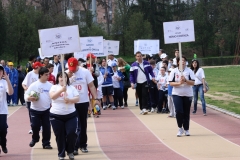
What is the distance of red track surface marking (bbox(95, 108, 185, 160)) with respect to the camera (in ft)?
38.4

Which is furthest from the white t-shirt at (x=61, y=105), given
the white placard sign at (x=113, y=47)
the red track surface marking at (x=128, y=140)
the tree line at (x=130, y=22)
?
the tree line at (x=130, y=22)

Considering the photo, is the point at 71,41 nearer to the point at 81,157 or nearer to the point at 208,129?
the point at 81,157

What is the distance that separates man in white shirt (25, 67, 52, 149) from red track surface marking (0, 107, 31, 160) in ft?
1.48

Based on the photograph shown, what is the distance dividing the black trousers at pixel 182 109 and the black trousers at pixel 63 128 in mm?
3855

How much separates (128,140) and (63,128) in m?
3.33

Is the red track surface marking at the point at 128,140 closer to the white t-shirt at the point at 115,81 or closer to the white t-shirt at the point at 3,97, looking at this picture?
the white t-shirt at the point at 3,97

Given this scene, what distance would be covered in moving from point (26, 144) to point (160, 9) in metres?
75.5

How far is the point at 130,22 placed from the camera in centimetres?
7038

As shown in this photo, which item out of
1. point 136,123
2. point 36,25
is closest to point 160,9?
point 36,25

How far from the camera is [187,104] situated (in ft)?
46.8

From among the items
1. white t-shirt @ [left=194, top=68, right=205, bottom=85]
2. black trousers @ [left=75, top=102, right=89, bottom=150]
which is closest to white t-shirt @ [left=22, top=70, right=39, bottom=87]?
black trousers @ [left=75, top=102, right=89, bottom=150]

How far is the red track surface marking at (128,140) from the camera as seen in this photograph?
11.7m

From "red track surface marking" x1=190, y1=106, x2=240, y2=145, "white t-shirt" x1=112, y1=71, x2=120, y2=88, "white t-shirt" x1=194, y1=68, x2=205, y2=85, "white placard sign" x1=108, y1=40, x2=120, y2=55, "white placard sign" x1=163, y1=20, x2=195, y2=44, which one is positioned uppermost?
"white placard sign" x1=163, y1=20, x2=195, y2=44

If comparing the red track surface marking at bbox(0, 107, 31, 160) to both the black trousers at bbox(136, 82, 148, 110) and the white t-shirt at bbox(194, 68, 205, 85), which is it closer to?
the black trousers at bbox(136, 82, 148, 110)
